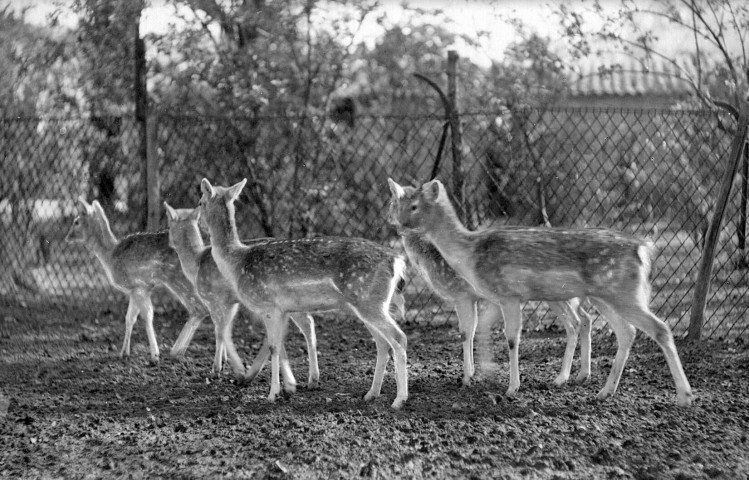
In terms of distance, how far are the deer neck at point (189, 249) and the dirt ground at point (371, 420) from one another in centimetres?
79

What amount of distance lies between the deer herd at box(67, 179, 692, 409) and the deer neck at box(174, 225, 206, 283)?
13.6 inches

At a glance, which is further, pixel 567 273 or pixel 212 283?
pixel 212 283

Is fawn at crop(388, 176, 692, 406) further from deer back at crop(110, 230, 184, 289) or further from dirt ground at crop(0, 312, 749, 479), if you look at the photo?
deer back at crop(110, 230, 184, 289)

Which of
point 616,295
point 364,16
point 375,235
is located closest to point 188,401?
point 616,295

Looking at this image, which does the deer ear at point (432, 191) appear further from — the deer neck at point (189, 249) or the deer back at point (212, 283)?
the deer neck at point (189, 249)

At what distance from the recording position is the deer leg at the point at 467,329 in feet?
22.8

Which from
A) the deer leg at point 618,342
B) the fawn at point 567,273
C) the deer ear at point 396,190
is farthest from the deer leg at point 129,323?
the deer leg at point 618,342

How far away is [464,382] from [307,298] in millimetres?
1285

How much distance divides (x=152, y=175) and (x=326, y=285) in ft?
14.4

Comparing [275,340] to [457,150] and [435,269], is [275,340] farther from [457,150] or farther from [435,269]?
[457,150]

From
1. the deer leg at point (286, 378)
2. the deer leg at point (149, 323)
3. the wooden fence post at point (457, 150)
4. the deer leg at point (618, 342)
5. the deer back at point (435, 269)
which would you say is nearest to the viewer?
the deer leg at point (618, 342)

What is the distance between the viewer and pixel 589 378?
702cm

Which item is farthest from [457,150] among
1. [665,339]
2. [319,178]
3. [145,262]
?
[665,339]

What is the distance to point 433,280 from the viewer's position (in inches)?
286
